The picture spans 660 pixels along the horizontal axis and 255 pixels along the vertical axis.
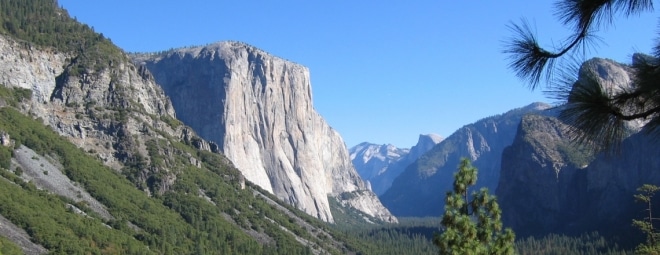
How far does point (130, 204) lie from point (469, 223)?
116m

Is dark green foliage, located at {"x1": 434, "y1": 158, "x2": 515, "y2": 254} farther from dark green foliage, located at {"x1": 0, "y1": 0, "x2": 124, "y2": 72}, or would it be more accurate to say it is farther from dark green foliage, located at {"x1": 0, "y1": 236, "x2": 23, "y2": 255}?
dark green foliage, located at {"x1": 0, "y1": 0, "x2": 124, "y2": 72}

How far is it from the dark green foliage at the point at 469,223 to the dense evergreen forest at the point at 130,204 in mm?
65409

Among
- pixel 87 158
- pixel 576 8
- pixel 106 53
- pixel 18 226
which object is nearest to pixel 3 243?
pixel 18 226

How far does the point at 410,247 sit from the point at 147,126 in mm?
89576

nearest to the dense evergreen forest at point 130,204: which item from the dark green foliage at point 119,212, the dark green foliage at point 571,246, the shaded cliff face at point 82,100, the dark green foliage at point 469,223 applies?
the dark green foliage at point 119,212

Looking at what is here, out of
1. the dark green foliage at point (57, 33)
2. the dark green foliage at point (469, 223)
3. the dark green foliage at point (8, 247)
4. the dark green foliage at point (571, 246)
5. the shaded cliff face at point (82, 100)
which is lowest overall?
the dark green foliage at point (8, 247)

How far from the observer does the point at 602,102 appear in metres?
8.45

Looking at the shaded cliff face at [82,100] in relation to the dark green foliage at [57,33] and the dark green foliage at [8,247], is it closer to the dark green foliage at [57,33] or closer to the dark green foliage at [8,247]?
the dark green foliage at [57,33]

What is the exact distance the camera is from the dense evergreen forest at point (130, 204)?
3878 inches

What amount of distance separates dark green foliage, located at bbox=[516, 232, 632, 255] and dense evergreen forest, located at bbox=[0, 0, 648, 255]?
474mm

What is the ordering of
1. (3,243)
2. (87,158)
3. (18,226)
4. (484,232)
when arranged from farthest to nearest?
(87,158) < (18,226) < (3,243) < (484,232)

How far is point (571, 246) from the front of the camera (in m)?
174

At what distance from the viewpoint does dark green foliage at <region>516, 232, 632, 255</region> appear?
159375 mm

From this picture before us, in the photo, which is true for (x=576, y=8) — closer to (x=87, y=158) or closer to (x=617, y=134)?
(x=617, y=134)
